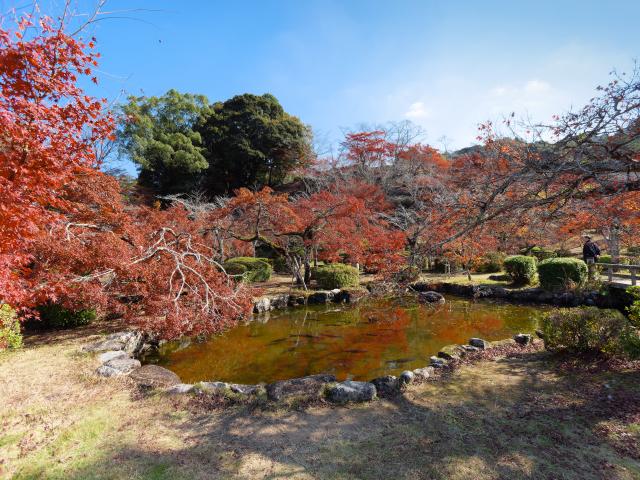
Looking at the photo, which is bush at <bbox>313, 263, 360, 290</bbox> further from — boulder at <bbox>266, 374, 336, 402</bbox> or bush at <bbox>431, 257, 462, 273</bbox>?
boulder at <bbox>266, 374, 336, 402</bbox>

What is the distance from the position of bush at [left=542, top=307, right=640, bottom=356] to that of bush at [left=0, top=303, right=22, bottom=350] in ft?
27.3

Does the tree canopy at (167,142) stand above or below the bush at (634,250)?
above

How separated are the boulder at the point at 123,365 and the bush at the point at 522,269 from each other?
11681 mm

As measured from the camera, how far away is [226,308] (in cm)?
625

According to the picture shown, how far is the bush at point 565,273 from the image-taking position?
1016 cm

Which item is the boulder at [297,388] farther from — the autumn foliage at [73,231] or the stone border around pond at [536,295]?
the stone border around pond at [536,295]

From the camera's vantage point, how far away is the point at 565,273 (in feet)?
33.4

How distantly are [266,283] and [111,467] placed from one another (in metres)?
10.7

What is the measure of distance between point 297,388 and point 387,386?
113 cm

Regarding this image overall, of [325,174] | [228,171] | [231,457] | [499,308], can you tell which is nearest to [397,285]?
[231,457]

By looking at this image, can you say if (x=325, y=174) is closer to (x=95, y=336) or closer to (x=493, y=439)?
(x=95, y=336)

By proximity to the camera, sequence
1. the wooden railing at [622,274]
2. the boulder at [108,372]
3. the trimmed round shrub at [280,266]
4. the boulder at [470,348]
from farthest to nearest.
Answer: the trimmed round shrub at [280,266] → the wooden railing at [622,274] → the boulder at [470,348] → the boulder at [108,372]

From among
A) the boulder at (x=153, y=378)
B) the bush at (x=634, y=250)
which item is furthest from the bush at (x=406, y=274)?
the bush at (x=634, y=250)

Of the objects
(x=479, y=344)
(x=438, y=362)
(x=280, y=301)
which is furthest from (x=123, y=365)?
(x=280, y=301)
